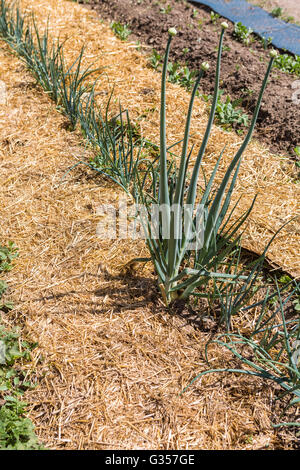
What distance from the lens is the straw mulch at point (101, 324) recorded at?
1750 mm

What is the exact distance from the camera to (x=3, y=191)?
9.01 ft

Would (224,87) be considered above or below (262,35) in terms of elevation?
below

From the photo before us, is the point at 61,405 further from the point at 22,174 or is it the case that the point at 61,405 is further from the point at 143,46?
the point at 143,46

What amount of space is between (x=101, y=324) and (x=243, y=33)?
11.8 feet

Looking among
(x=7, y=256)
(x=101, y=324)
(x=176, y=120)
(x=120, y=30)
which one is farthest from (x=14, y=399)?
(x=120, y=30)

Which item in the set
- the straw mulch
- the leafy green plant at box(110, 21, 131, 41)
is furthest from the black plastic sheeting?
the straw mulch

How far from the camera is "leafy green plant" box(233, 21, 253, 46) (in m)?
4.28

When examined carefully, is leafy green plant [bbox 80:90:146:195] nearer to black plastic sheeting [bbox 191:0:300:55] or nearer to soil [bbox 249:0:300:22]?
black plastic sheeting [bbox 191:0:300:55]

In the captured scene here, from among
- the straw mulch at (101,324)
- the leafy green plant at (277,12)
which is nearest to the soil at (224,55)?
the straw mulch at (101,324)

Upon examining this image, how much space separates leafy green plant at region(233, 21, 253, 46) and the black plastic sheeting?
14cm

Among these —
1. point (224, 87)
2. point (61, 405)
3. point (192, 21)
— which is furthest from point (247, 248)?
point (192, 21)

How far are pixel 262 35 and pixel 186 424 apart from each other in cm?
404

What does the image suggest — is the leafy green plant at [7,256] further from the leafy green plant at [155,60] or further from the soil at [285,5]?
the soil at [285,5]

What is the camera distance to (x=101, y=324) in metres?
2.05
